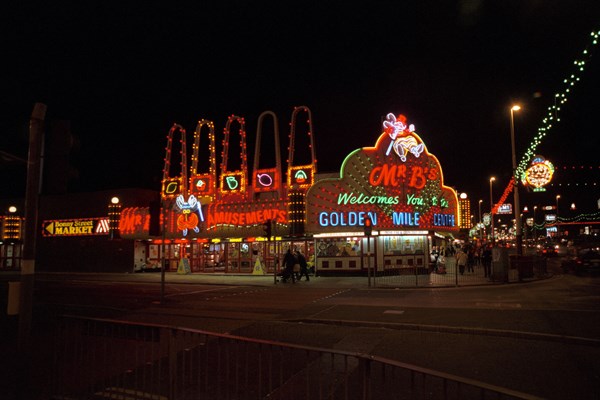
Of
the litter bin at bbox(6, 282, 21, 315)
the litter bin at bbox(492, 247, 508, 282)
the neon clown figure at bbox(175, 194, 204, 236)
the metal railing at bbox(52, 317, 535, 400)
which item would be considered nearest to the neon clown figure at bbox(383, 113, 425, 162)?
the litter bin at bbox(492, 247, 508, 282)

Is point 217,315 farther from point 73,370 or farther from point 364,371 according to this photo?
point 364,371

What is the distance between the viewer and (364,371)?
166 inches

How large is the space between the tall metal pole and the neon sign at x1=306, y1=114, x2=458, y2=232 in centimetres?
2140

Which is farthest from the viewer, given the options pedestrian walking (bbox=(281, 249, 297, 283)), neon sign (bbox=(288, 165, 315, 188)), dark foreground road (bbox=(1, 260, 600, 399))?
neon sign (bbox=(288, 165, 315, 188))

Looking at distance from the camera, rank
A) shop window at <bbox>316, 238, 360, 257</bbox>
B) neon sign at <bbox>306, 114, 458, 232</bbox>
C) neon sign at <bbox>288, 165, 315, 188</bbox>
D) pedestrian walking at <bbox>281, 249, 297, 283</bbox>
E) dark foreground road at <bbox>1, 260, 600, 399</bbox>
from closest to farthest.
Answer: dark foreground road at <bbox>1, 260, 600, 399</bbox> → pedestrian walking at <bbox>281, 249, 297, 283</bbox> → neon sign at <bbox>306, 114, 458, 232</bbox> → shop window at <bbox>316, 238, 360, 257</bbox> → neon sign at <bbox>288, 165, 315, 188</bbox>

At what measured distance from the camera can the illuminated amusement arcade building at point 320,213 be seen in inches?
1090

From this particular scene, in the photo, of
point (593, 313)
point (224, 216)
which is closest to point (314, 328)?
point (593, 313)

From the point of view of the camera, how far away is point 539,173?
898 inches

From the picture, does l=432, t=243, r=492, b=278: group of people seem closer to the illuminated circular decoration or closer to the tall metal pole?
the illuminated circular decoration

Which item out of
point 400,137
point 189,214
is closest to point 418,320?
point 400,137

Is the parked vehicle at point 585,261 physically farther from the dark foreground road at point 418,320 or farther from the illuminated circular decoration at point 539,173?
the illuminated circular decoration at point 539,173

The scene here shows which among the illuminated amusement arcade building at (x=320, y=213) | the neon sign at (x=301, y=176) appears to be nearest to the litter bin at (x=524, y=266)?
the illuminated amusement arcade building at (x=320, y=213)

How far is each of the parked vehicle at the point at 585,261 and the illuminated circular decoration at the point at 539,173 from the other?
8551mm

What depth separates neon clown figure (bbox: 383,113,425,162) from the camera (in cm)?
2898
